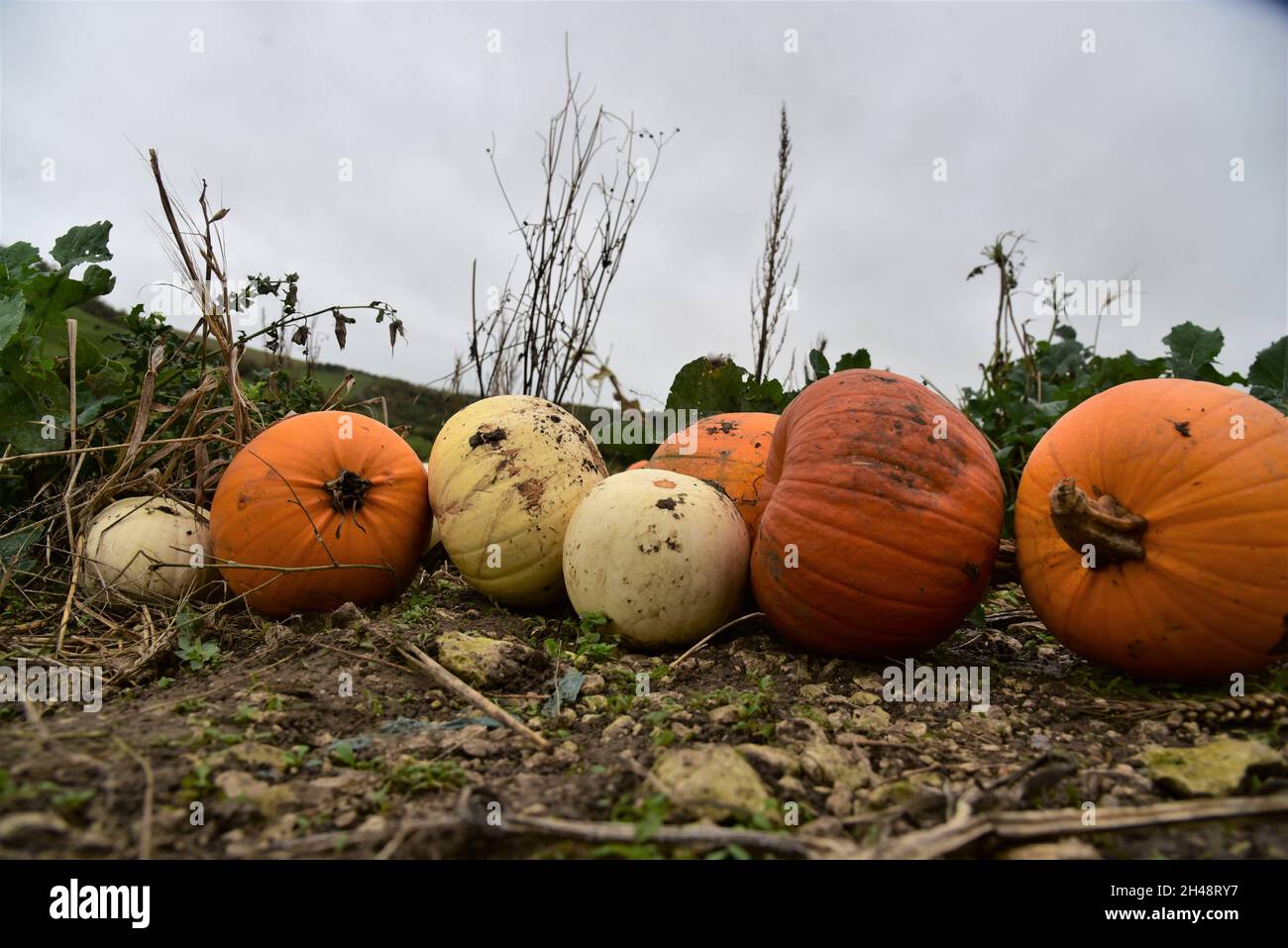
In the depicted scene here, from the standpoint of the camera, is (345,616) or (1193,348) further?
(1193,348)

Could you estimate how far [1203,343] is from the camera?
4379mm

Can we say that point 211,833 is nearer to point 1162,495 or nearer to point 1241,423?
point 1162,495

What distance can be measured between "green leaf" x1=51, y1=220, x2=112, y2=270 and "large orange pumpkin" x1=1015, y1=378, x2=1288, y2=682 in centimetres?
430

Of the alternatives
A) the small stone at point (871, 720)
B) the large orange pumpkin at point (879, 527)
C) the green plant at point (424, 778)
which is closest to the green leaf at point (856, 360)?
the large orange pumpkin at point (879, 527)

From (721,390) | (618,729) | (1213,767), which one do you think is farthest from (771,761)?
(721,390)

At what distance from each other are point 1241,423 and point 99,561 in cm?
407

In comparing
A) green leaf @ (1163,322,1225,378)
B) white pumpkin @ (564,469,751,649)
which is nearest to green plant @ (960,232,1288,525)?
green leaf @ (1163,322,1225,378)

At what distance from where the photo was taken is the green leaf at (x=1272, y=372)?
12.8ft

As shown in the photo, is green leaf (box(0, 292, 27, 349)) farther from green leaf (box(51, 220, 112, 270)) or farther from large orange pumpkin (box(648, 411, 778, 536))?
large orange pumpkin (box(648, 411, 778, 536))

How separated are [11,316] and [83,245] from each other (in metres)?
0.70

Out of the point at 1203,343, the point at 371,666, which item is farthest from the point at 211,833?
the point at 1203,343

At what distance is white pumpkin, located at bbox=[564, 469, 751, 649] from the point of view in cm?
290

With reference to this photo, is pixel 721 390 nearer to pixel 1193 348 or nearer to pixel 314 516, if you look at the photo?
pixel 314 516

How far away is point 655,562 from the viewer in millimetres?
2889
